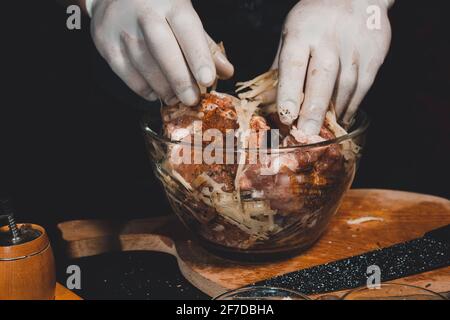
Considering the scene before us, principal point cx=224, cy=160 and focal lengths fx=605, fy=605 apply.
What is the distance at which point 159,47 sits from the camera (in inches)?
49.8

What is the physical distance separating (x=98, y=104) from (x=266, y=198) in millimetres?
771

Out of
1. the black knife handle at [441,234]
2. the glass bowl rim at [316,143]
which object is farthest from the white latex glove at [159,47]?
the black knife handle at [441,234]

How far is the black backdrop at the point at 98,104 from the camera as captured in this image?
1.70 meters

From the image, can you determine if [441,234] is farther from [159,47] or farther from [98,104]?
[98,104]

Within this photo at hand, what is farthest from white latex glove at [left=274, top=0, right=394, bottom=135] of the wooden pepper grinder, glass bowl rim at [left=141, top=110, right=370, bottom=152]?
the wooden pepper grinder

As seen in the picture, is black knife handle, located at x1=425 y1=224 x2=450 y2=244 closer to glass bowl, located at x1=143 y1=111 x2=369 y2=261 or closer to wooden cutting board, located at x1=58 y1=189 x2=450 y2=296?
Result: wooden cutting board, located at x1=58 y1=189 x2=450 y2=296

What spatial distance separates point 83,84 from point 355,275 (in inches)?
38.3

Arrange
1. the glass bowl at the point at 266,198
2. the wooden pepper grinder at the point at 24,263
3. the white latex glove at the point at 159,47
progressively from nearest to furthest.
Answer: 1. the wooden pepper grinder at the point at 24,263
2. the glass bowl at the point at 266,198
3. the white latex glove at the point at 159,47

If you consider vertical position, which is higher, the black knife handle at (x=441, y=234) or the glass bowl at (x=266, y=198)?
the glass bowl at (x=266, y=198)

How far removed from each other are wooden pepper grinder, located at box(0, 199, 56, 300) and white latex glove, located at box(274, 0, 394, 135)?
524 millimetres

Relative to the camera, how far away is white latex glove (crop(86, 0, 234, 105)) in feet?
4.12

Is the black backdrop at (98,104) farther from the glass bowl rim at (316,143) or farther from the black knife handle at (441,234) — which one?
the black knife handle at (441,234)

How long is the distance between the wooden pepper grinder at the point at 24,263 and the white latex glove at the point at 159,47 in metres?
0.41

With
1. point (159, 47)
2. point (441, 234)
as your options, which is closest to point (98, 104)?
point (159, 47)
